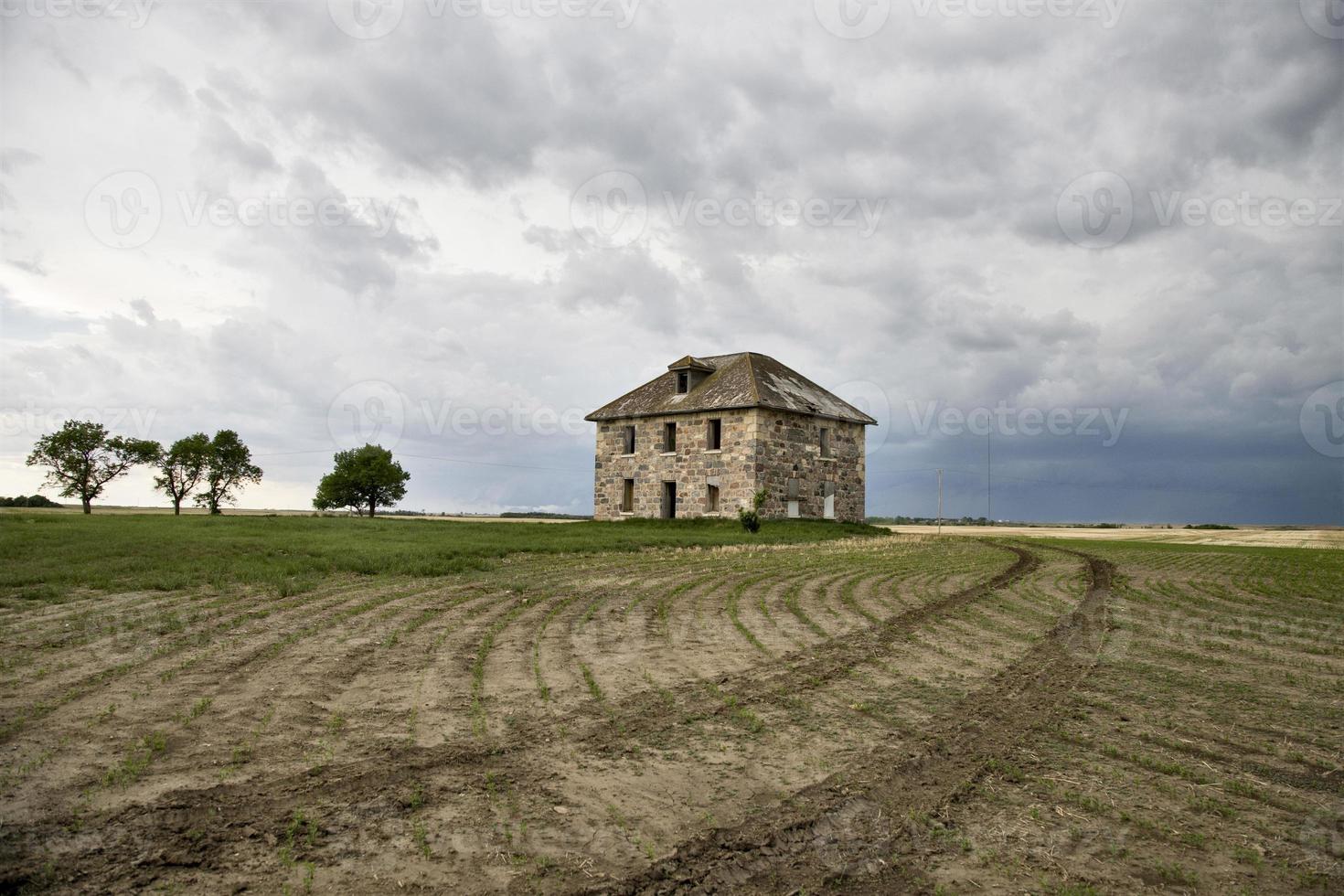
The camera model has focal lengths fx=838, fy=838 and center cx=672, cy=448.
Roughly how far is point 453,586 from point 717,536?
16.2 meters

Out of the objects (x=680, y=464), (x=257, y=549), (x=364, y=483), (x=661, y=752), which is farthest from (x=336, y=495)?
(x=661, y=752)

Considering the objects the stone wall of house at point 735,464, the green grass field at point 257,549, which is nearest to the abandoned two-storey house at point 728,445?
the stone wall of house at point 735,464

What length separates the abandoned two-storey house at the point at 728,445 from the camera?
126ft

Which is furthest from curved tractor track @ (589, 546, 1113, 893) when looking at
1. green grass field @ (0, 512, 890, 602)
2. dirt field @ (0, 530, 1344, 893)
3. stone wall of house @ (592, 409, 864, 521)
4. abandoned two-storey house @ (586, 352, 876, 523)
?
abandoned two-storey house @ (586, 352, 876, 523)

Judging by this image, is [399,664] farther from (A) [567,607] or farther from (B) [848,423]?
(B) [848,423]

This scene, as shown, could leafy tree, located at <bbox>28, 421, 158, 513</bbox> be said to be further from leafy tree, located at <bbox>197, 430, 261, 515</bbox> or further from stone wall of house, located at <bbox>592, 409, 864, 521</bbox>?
stone wall of house, located at <bbox>592, 409, 864, 521</bbox>

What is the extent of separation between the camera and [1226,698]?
7.28 m

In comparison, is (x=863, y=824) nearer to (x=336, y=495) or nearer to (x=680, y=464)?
(x=680, y=464)

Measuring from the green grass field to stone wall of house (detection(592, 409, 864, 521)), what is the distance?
630 cm

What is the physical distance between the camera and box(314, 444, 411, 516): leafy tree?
62750 millimetres

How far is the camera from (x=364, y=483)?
206ft

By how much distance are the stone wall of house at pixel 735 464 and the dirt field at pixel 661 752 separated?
87.4 ft

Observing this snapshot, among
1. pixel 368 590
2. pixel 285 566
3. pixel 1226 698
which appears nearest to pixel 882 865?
pixel 1226 698

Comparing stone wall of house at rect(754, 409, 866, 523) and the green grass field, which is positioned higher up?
stone wall of house at rect(754, 409, 866, 523)
